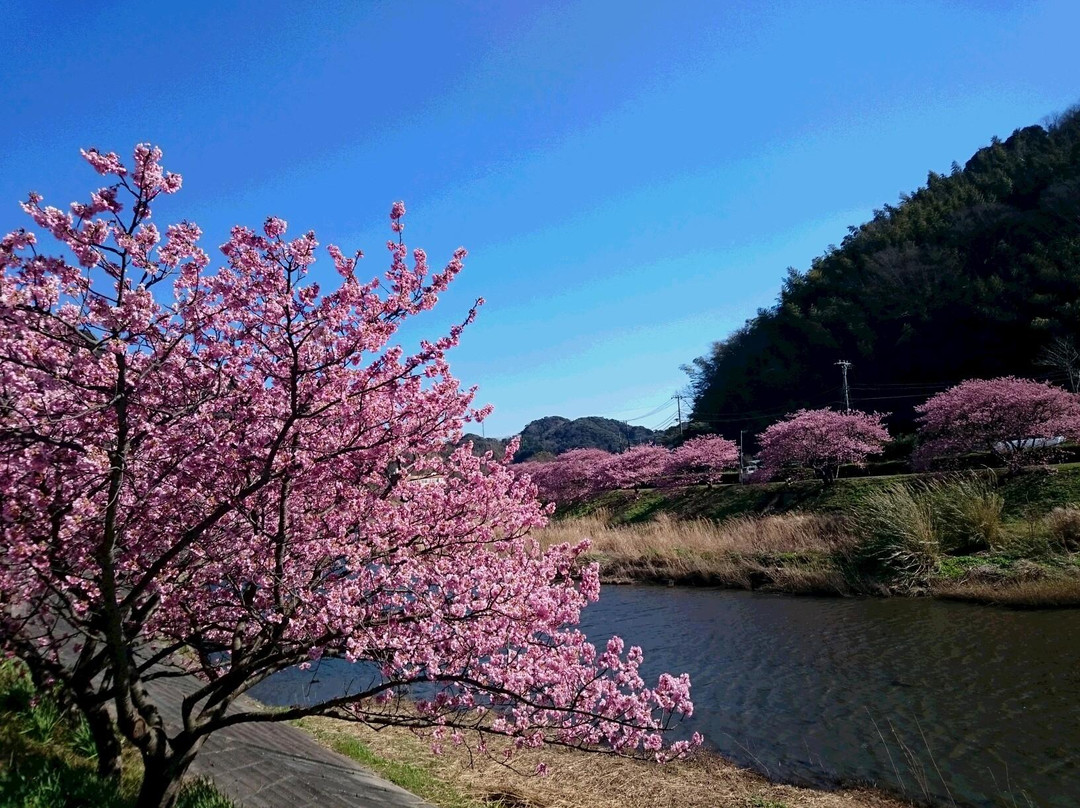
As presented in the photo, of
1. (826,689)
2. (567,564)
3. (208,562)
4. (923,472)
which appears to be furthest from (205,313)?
(923,472)

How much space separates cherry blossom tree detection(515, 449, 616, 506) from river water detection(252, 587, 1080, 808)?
28.3m

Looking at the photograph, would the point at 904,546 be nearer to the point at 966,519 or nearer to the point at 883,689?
the point at 966,519

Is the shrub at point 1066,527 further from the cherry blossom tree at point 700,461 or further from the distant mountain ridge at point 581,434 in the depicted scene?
the distant mountain ridge at point 581,434

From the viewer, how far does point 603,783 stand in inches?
298

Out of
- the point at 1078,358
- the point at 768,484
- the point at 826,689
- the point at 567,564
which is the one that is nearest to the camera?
the point at 567,564

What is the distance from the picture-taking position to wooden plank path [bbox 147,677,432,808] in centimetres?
543

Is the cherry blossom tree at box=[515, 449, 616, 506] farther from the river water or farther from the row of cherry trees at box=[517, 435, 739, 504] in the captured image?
the river water

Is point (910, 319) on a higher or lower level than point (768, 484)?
higher

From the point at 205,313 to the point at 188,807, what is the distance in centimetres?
317

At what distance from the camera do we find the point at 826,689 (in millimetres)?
10992

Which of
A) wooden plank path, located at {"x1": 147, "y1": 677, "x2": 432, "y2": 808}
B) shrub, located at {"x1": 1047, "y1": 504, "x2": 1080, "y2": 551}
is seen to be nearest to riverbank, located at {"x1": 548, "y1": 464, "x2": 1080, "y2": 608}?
shrub, located at {"x1": 1047, "y1": 504, "x2": 1080, "y2": 551}

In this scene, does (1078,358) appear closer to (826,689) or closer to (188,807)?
(826,689)

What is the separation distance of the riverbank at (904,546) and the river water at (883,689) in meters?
0.96

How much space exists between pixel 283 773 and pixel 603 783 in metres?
3.39
